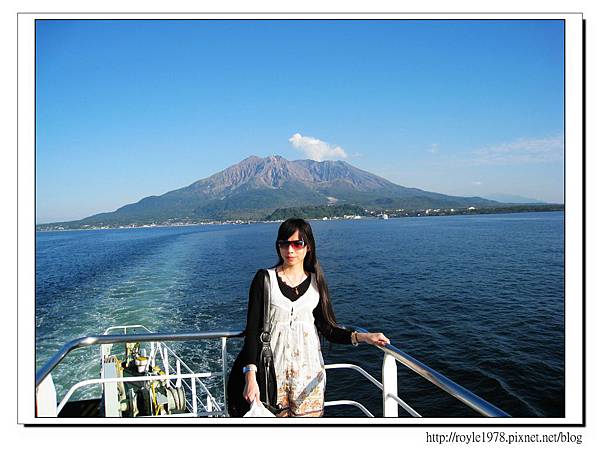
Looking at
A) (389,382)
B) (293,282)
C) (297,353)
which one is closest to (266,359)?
(297,353)

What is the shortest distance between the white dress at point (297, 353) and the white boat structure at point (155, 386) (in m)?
0.25

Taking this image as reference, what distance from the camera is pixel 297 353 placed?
84.4 inches

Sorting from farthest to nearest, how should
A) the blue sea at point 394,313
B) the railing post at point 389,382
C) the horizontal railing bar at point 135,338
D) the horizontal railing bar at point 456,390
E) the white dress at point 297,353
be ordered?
the blue sea at point 394,313
the horizontal railing bar at point 135,338
the railing post at point 389,382
the white dress at point 297,353
the horizontal railing bar at point 456,390

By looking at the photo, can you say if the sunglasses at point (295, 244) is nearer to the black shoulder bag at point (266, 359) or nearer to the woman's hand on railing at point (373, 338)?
the black shoulder bag at point (266, 359)

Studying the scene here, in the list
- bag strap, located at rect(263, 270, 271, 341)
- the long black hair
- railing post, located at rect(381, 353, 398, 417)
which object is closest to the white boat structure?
railing post, located at rect(381, 353, 398, 417)

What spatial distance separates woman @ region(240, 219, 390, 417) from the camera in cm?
208

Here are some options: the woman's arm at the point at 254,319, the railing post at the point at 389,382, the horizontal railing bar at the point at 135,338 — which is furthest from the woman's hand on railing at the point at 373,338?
the horizontal railing bar at the point at 135,338

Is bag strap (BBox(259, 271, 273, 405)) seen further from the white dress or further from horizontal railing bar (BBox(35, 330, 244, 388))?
horizontal railing bar (BBox(35, 330, 244, 388))

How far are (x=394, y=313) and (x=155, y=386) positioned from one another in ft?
41.3

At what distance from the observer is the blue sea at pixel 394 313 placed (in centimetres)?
1026

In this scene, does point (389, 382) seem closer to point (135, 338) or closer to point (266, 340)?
point (266, 340)
